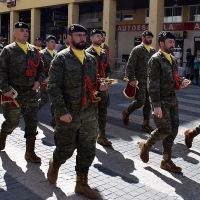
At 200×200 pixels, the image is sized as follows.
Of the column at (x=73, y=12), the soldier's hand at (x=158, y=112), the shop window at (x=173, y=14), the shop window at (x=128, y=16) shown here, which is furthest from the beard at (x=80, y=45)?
the shop window at (x=128, y=16)

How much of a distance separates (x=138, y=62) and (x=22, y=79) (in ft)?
8.82

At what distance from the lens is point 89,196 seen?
404 centimetres

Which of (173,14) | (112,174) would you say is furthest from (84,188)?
(173,14)

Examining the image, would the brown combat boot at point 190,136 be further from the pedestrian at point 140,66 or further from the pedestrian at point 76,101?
the pedestrian at point 76,101

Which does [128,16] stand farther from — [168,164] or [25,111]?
[168,164]

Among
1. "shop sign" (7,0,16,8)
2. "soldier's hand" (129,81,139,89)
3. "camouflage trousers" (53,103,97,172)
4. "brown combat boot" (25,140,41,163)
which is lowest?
"brown combat boot" (25,140,41,163)

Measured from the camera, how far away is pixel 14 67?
505 centimetres

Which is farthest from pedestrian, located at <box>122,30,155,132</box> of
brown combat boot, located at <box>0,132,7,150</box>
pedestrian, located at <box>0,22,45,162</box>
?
brown combat boot, located at <box>0,132,7,150</box>

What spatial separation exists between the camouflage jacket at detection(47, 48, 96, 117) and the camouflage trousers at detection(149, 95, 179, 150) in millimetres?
1374

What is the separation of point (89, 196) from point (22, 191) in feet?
2.76

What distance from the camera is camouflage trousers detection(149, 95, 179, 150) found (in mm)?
4840

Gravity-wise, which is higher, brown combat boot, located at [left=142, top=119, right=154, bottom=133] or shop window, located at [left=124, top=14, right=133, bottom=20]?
shop window, located at [left=124, top=14, right=133, bottom=20]

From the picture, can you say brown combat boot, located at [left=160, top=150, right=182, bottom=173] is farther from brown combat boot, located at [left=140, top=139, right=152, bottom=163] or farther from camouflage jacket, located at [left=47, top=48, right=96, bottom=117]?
camouflage jacket, located at [left=47, top=48, right=96, bottom=117]

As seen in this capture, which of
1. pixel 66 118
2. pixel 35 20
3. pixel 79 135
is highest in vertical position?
pixel 35 20
